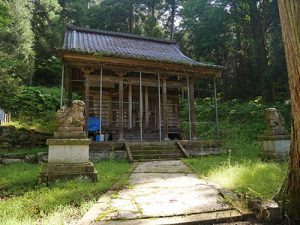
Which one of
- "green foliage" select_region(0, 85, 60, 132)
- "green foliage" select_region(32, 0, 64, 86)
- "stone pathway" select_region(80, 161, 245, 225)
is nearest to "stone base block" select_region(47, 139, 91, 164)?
"stone pathway" select_region(80, 161, 245, 225)

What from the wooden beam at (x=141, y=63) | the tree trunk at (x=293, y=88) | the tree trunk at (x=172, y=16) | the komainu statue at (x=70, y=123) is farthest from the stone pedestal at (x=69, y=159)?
the tree trunk at (x=172, y=16)

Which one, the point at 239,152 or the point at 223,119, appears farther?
the point at 223,119

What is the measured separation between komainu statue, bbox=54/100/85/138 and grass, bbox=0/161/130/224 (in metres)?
1.16

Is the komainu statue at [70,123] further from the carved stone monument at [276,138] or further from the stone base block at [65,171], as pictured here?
the carved stone monument at [276,138]

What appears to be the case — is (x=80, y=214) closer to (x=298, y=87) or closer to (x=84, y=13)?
(x=298, y=87)

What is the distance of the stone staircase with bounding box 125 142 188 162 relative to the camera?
11181 mm

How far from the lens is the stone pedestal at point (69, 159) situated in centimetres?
653

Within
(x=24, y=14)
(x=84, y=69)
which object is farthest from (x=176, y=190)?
(x=24, y=14)

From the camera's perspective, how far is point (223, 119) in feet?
74.7

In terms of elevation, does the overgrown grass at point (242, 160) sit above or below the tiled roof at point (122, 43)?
below

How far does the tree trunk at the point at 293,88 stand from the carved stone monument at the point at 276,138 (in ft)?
19.1

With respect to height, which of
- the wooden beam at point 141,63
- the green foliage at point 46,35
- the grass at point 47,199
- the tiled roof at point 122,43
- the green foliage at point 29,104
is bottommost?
the grass at point 47,199

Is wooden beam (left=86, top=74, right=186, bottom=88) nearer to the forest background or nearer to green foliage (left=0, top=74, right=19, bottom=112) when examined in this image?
green foliage (left=0, top=74, right=19, bottom=112)

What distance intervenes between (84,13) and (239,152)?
27.3 meters
